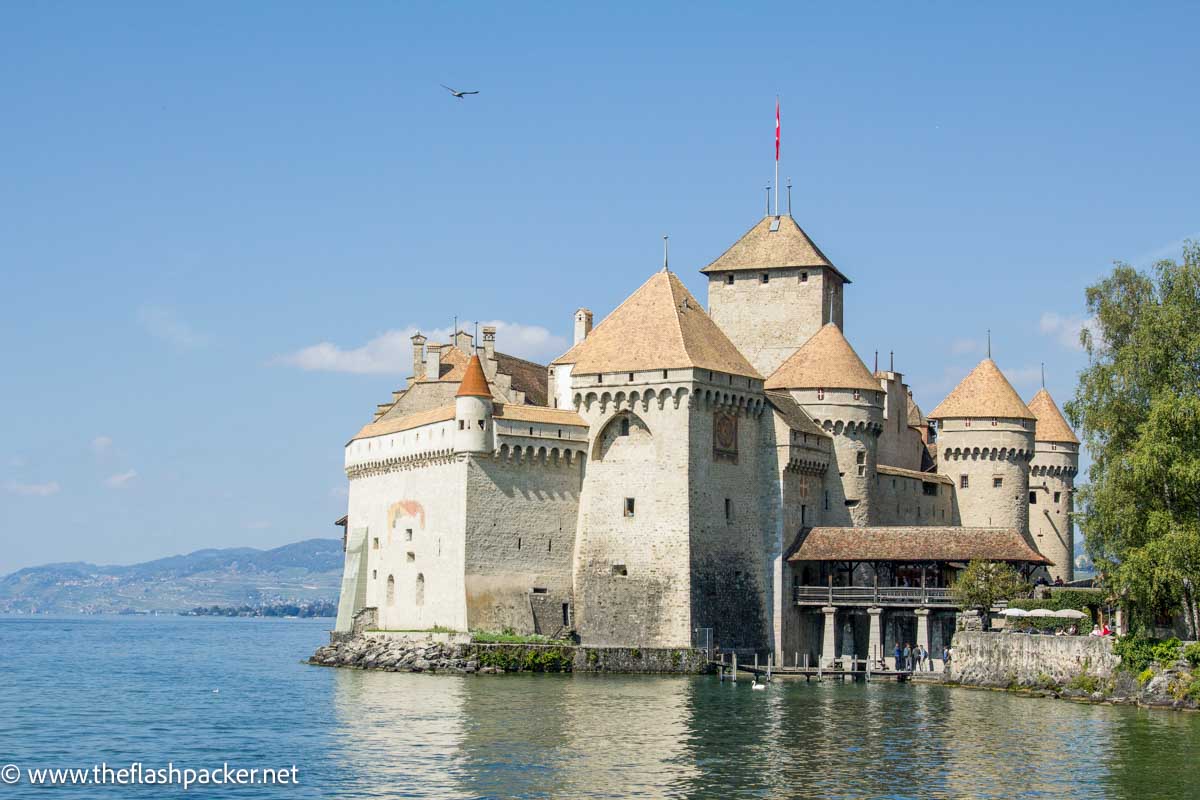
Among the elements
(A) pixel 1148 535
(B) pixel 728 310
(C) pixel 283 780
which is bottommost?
(C) pixel 283 780

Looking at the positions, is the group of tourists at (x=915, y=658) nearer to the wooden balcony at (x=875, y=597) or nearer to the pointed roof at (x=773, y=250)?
the wooden balcony at (x=875, y=597)

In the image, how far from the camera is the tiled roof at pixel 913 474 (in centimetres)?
6869

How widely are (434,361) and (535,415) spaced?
8.11 metres

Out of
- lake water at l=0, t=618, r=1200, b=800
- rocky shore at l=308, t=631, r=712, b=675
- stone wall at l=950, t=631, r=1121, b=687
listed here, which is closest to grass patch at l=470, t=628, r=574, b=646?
rocky shore at l=308, t=631, r=712, b=675

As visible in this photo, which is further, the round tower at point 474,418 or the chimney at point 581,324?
the chimney at point 581,324

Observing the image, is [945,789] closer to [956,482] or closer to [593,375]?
[593,375]

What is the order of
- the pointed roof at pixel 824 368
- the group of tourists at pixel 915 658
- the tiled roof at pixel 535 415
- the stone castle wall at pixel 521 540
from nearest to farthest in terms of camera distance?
1. the group of tourists at pixel 915 658
2. the stone castle wall at pixel 521 540
3. the tiled roof at pixel 535 415
4. the pointed roof at pixel 824 368

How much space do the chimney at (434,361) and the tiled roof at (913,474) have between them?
1813 cm

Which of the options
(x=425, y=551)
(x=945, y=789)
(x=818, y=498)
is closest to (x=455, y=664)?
(x=425, y=551)

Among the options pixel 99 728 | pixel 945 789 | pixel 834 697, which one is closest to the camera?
pixel 945 789

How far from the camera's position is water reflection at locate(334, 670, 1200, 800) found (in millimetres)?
33000

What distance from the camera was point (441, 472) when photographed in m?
59.9

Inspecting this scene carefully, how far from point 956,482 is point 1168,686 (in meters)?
27.7

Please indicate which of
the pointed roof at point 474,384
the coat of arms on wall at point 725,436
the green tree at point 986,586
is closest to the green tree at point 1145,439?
the green tree at point 986,586
